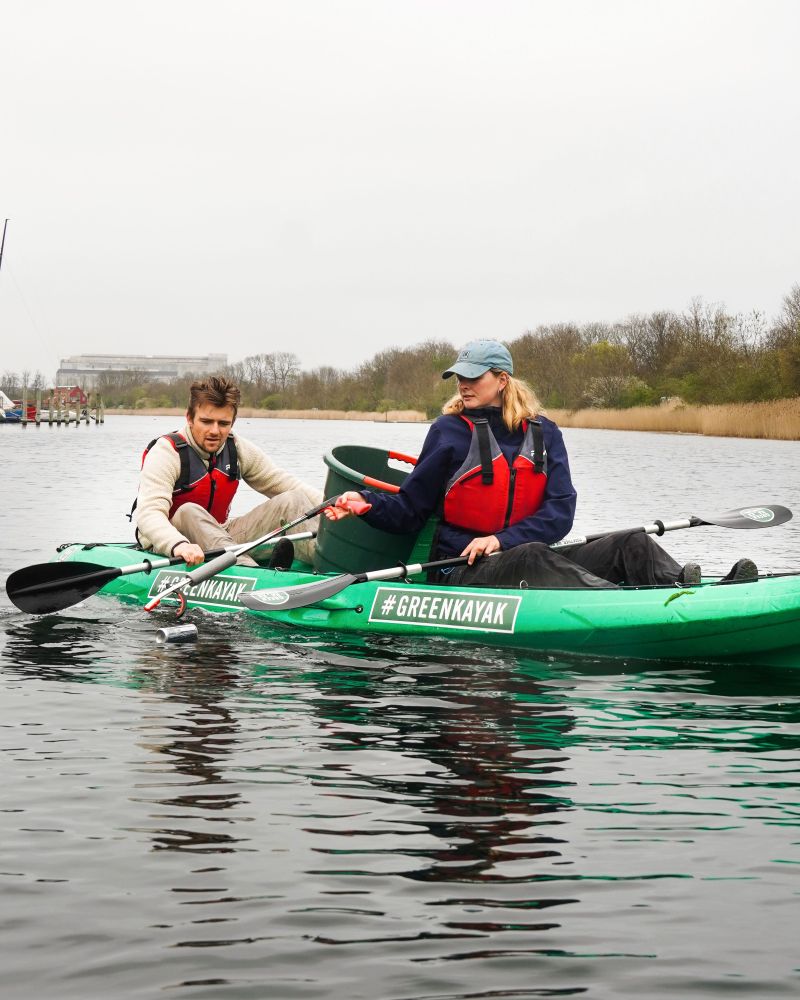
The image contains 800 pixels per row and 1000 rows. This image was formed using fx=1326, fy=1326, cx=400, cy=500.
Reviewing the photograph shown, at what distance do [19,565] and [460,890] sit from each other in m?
8.34

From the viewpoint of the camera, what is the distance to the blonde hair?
6.64m

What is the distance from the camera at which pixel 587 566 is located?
680 centimetres

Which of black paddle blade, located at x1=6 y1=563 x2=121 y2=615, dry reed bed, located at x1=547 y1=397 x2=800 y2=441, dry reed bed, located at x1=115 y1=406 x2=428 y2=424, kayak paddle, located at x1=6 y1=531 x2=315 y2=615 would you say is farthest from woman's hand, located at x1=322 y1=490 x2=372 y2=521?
dry reed bed, located at x1=115 y1=406 x2=428 y2=424

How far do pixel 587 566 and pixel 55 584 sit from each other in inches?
127

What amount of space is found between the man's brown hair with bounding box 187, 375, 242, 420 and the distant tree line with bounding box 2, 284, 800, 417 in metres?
34.8

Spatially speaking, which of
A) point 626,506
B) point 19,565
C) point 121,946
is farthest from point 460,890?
point 626,506

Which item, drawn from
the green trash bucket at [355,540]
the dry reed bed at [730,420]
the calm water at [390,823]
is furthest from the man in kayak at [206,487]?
the dry reed bed at [730,420]

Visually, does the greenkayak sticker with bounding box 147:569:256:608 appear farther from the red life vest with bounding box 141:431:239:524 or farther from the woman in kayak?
the woman in kayak

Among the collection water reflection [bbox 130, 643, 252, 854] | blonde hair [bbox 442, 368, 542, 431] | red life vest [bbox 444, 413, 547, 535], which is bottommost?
water reflection [bbox 130, 643, 252, 854]

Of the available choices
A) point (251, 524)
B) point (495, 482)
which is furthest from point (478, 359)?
point (251, 524)

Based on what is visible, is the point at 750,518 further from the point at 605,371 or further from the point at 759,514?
the point at 605,371

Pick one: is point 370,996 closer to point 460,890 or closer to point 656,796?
point 460,890

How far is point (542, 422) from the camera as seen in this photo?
266 inches

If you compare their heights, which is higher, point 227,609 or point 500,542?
point 500,542
